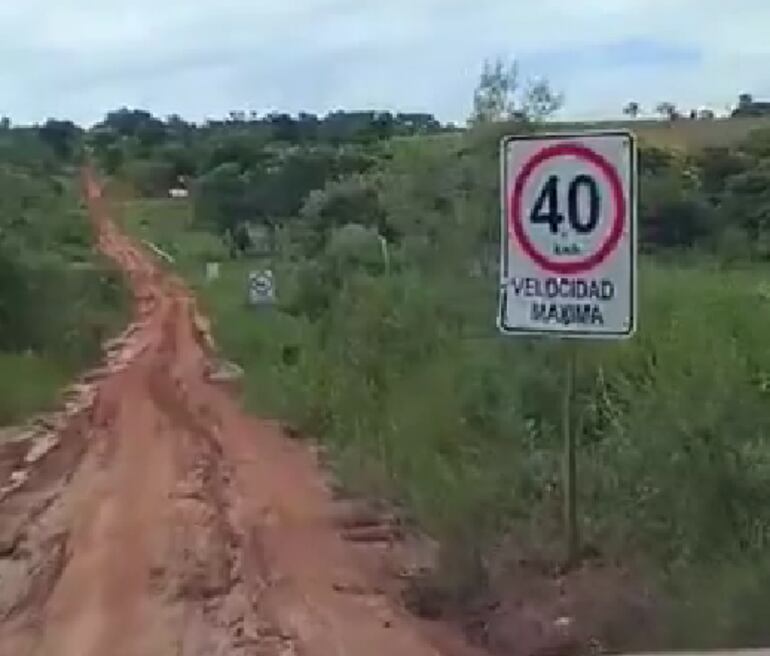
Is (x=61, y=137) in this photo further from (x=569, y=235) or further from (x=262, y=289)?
(x=569, y=235)

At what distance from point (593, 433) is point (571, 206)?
3.85 m

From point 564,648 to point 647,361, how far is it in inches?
145

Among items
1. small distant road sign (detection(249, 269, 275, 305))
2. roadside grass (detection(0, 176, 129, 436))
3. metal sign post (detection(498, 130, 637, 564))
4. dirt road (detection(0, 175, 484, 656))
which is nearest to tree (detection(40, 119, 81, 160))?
roadside grass (detection(0, 176, 129, 436))

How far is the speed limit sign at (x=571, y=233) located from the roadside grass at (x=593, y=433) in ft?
2.78

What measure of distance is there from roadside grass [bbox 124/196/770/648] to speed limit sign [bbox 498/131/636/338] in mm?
848

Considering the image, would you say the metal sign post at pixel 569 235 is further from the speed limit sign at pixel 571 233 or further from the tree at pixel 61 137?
the tree at pixel 61 137

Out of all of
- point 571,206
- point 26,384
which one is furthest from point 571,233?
point 26,384

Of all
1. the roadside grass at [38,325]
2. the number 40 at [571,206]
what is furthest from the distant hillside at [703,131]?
the number 40 at [571,206]

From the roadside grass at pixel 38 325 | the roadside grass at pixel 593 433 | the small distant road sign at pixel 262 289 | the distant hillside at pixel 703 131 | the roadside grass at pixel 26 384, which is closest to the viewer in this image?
the roadside grass at pixel 593 433

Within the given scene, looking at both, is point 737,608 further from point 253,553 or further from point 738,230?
point 738,230

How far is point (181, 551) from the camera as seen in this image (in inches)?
516

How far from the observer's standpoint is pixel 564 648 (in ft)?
28.2

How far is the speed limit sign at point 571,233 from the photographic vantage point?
863 centimetres

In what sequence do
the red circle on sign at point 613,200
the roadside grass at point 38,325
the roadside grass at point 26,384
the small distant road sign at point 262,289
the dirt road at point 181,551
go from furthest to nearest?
the small distant road sign at point 262,289, the roadside grass at point 38,325, the roadside grass at point 26,384, the dirt road at point 181,551, the red circle on sign at point 613,200
